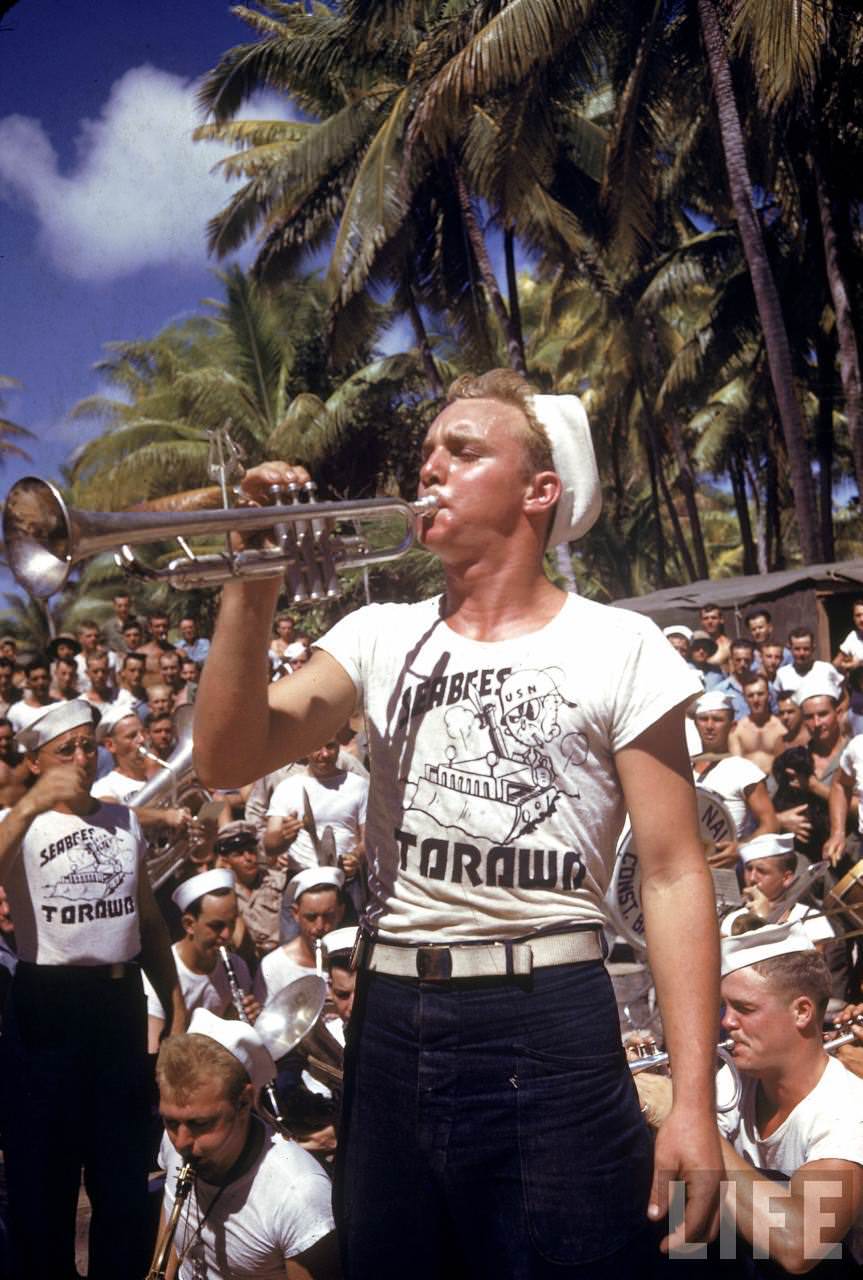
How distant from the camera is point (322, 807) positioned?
7.15 meters

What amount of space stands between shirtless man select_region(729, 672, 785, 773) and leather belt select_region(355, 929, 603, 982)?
6.68 m

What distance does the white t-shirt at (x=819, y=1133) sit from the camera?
130 inches

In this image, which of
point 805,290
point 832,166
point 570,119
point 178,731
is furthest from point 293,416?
point 178,731

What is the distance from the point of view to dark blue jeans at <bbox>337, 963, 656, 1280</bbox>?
1.92 meters

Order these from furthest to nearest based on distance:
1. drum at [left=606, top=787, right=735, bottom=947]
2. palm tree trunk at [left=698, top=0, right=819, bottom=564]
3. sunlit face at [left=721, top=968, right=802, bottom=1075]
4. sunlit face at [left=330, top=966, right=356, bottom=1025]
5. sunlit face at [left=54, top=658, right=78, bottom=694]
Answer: palm tree trunk at [left=698, top=0, right=819, bottom=564] < sunlit face at [left=54, top=658, right=78, bottom=694] < sunlit face at [left=330, top=966, right=356, bottom=1025] < sunlit face at [left=721, top=968, right=802, bottom=1075] < drum at [left=606, top=787, right=735, bottom=947]

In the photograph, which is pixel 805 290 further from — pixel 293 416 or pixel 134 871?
pixel 134 871

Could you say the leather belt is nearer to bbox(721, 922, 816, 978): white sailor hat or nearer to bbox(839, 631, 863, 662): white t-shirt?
bbox(721, 922, 816, 978): white sailor hat

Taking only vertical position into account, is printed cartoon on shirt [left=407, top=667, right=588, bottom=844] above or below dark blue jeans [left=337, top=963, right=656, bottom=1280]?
above

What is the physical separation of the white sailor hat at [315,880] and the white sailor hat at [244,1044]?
5.45 feet

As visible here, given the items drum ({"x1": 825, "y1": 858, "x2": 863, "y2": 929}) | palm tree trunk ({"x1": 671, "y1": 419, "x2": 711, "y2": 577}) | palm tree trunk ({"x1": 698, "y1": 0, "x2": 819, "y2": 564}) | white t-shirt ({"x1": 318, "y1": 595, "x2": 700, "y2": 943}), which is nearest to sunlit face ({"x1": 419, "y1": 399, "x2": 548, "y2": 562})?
white t-shirt ({"x1": 318, "y1": 595, "x2": 700, "y2": 943})

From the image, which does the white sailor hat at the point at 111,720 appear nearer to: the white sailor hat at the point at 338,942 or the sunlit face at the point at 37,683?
the sunlit face at the point at 37,683

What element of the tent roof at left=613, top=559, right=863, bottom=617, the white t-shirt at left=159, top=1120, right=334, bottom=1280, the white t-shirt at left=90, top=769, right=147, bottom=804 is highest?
the tent roof at left=613, top=559, right=863, bottom=617

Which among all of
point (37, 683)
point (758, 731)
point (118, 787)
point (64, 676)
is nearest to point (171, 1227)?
point (118, 787)

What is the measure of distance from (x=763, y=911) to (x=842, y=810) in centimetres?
233
